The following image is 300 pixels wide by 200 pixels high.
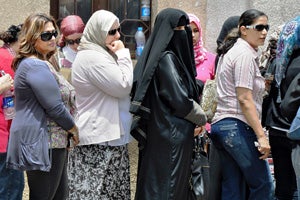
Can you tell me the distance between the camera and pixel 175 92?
187 inches

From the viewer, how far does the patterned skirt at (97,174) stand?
497 centimetres

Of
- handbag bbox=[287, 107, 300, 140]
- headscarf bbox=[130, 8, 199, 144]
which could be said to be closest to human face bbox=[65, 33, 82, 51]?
headscarf bbox=[130, 8, 199, 144]

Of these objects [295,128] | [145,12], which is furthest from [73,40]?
[295,128]

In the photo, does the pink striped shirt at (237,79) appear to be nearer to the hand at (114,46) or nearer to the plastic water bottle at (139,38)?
the hand at (114,46)

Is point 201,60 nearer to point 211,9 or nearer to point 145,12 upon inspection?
point 211,9

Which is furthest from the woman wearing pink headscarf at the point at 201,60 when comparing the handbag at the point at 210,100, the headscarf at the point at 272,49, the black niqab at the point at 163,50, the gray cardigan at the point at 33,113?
the gray cardigan at the point at 33,113

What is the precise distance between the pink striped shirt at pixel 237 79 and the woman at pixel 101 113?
774 mm

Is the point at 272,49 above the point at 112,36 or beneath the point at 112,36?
beneath

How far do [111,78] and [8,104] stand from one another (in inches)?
37.4

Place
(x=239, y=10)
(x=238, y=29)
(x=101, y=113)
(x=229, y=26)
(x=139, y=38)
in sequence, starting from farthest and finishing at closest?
(x=139, y=38)
(x=239, y=10)
(x=229, y=26)
(x=238, y=29)
(x=101, y=113)

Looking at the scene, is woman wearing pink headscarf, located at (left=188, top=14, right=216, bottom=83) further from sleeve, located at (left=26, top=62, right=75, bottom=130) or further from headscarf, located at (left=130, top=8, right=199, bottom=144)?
sleeve, located at (left=26, top=62, right=75, bottom=130)

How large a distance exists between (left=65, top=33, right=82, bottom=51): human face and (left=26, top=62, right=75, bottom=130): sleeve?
1.92 meters

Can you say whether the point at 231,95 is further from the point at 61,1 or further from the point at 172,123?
the point at 61,1

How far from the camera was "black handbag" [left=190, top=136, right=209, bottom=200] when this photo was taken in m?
4.96
